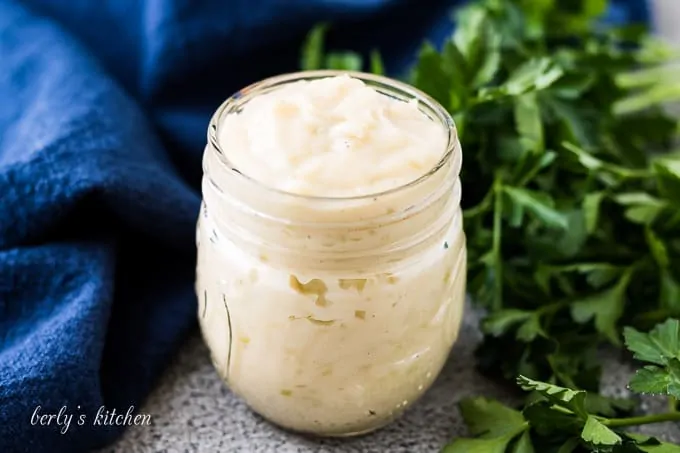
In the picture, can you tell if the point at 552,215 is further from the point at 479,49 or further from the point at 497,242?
the point at 479,49

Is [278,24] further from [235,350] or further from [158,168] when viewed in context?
[235,350]

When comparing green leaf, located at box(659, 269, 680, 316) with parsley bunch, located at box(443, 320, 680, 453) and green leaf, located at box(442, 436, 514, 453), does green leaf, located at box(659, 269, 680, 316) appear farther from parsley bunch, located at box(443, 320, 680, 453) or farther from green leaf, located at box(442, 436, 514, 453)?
green leaf, located at box(442, 436, 514, 453)

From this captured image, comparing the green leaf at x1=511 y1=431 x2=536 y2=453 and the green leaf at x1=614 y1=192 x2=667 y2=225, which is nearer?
the green leaf at x1=511 y1=431 x2=536 y2=453

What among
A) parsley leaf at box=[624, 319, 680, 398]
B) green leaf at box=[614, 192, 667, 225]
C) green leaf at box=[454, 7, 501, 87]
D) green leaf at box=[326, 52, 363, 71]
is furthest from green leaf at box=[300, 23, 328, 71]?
parsley leaf at box=[624, 319, 680, 398]

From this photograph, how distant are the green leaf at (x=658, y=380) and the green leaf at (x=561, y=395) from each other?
0.14 feet

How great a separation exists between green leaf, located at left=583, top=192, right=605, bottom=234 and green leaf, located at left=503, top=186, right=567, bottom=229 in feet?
0.10

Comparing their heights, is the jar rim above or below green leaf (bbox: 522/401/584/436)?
above

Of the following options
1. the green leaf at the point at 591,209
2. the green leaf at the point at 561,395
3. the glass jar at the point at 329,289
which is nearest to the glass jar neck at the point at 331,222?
the glass jar at the point at 329,289

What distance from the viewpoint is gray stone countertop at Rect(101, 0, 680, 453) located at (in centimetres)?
72

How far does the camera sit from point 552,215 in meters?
0.77

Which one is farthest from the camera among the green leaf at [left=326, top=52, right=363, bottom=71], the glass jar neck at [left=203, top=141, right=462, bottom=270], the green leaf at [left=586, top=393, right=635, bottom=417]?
the green leaf at [left=326, top=52, right=363, bottom=71]

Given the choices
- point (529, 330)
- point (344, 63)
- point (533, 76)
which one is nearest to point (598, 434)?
point (529, 330)

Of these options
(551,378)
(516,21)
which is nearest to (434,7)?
(516,21)

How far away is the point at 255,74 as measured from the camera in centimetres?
105
